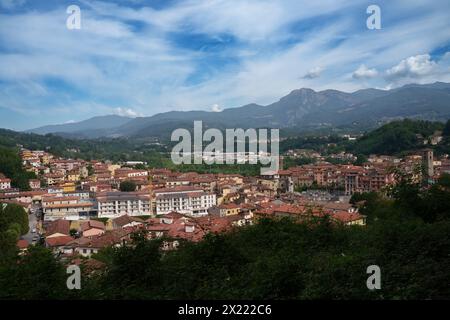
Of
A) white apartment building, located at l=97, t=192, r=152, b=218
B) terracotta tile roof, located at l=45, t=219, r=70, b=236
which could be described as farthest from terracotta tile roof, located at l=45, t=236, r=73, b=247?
white apartment building, located at l=97, t=192, r=152, b=218

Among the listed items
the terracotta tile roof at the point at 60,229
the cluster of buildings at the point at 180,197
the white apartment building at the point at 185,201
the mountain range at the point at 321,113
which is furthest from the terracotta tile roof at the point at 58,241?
the mountain range at the point at 321,113

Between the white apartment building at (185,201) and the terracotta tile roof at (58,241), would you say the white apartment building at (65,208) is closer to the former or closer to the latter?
the white apartment building at (185,201)

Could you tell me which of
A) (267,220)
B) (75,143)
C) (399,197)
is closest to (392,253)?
(399,197)

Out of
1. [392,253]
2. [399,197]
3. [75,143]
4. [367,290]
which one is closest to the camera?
[367,290]

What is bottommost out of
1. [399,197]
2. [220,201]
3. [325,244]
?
[220,201]
